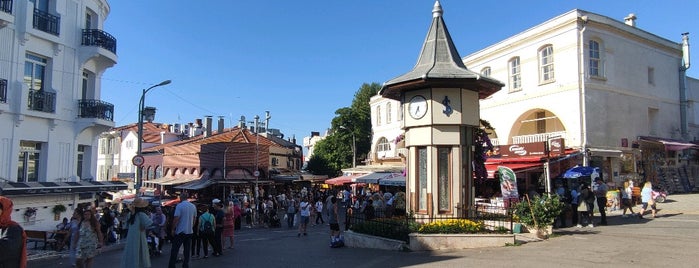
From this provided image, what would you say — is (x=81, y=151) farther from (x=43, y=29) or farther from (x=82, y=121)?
(x=43, y=29)

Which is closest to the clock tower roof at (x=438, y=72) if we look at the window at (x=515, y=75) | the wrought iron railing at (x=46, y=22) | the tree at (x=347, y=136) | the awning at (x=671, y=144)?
the window at (x=515, y=75)

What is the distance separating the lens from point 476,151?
49.5 ft

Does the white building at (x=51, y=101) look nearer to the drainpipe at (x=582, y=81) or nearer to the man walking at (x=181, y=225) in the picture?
the man walking at (x=181, y=225)

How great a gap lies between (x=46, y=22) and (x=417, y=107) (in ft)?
49.5

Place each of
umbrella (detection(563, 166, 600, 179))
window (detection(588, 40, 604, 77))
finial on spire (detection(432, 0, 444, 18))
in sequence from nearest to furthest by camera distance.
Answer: finial on spire (detection(432, 0, 444, 18)) < umbrella (detection(563, 166, 600, 179)) < window (detection(588, 40, 604, 77))

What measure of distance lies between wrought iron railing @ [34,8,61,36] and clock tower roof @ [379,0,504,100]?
44.6 ft

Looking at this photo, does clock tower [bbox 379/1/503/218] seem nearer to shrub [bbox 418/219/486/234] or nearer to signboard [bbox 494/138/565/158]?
shrub [bbox 418/219/486/234]

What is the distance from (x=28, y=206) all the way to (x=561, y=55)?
78.4 ft

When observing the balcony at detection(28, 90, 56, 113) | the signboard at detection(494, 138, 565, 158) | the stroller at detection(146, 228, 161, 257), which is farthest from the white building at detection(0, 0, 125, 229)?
the signboard at detection(494, 138, 565, 158)

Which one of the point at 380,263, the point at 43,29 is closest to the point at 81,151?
the point at 43,29

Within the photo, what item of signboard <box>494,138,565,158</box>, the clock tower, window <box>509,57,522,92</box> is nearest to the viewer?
the clock tower

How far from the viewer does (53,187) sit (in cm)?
1836

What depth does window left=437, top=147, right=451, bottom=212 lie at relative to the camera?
516 inches

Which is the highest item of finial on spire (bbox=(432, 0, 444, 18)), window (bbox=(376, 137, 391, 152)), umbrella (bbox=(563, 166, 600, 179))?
finial on spire (bbox=(432, 0, 444, 18))
